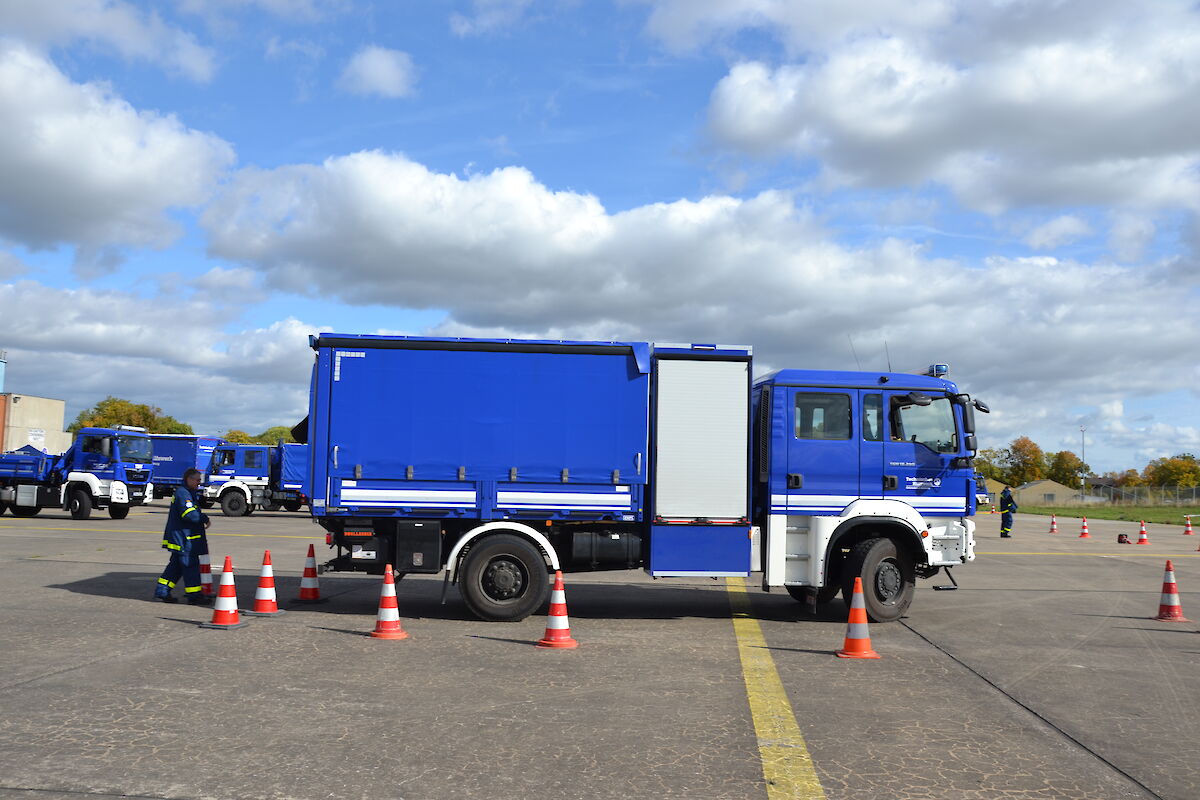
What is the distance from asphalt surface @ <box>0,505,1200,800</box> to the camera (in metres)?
5.19

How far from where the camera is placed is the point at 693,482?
1081 cm

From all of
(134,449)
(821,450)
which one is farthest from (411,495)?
(134,449)

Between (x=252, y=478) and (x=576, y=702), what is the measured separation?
31417 mm

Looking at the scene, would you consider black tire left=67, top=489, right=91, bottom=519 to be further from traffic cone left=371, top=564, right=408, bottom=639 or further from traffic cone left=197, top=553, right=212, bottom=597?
traffic cone left=371, top=564, right=408, bottom=639

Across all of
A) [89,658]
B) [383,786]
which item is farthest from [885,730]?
[89,658]

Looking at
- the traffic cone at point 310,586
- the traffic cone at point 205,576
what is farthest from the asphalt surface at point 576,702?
the traffic cone at point 205,576

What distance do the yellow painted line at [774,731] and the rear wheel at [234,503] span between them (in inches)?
1130

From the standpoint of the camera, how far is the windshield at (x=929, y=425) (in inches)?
444

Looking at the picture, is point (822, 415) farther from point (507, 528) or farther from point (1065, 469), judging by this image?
point (1065, 469)

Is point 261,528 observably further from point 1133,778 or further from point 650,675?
point 1133,778

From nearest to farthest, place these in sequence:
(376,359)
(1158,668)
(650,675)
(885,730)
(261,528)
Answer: (885,730), (650,675), (1158,668), (376,359), (261,528)

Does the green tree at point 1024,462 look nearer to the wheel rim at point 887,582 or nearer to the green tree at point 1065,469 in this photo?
the green tree at point 1065,469

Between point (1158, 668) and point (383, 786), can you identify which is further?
point (1158, 668)

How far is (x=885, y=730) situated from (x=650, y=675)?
7.16 feet
